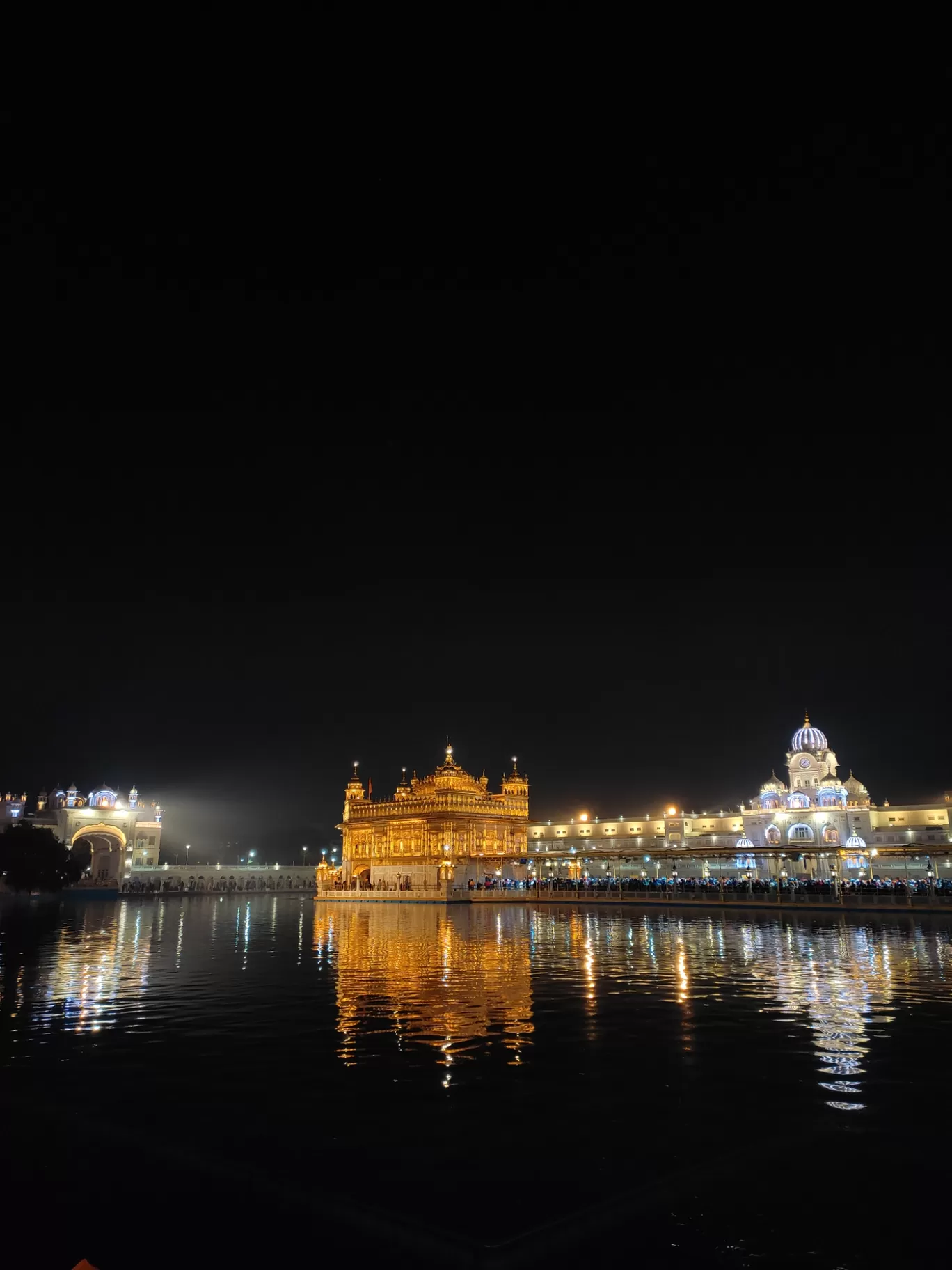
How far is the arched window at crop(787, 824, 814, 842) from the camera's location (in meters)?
95.9

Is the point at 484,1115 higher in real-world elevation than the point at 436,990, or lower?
higher

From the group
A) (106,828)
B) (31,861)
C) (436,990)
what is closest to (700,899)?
(436,990)

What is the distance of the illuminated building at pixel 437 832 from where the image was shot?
9262 centimetres

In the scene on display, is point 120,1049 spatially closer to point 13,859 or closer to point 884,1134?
point 884,1134

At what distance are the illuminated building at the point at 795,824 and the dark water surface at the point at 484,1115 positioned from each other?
65.6 m

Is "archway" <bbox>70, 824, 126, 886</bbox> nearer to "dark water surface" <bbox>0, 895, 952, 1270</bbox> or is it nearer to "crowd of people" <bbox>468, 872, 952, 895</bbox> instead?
"crowd of people" <bbox>468, 872, 952, 895</bbox>

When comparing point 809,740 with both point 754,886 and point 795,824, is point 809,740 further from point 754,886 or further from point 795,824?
point 754,886

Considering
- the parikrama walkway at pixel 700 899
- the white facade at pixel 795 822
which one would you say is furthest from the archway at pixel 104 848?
the white facade at pixel 795 822

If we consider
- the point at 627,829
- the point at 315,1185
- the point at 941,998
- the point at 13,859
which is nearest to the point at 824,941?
the point at 941,998

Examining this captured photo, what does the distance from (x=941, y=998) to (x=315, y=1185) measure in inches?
553

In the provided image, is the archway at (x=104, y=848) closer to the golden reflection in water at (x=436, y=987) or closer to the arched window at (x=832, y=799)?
the golden reflection in water at (x=436, y=987)

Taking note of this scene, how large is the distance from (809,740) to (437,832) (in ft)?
155

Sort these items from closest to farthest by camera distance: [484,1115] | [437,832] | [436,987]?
[484,1115]
[436,987]
[437,832]

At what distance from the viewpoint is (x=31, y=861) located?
246 ft
